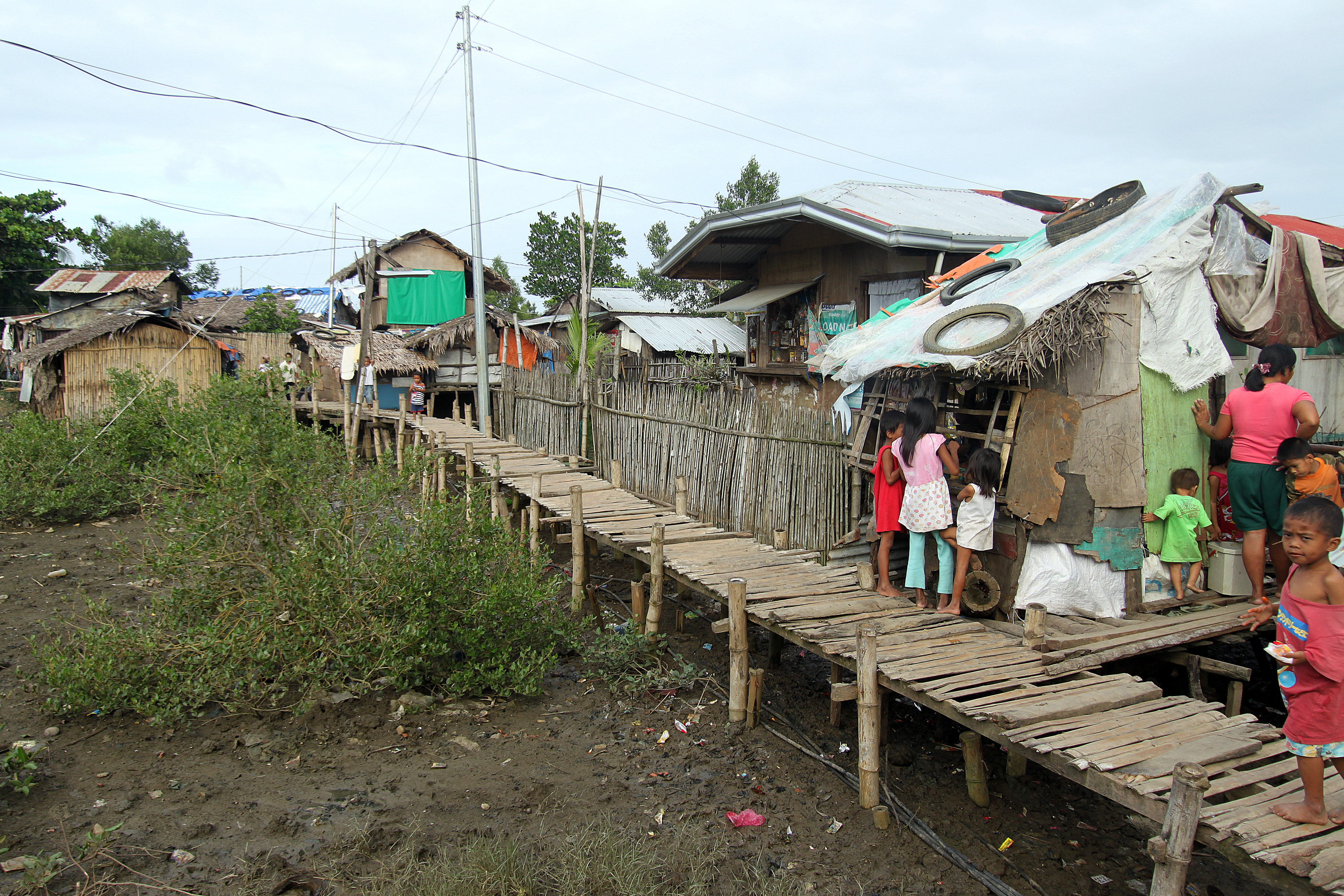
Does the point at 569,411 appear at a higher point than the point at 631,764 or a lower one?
higher

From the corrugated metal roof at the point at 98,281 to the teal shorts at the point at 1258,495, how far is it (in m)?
28.2

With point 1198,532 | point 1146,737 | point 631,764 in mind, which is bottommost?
point 631,764

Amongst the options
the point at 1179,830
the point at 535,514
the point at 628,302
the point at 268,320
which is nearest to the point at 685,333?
the point at 628,302

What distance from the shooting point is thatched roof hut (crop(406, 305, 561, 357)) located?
1878 cm

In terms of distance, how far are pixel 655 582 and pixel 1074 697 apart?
3.09 metres

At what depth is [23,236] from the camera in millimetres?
25500

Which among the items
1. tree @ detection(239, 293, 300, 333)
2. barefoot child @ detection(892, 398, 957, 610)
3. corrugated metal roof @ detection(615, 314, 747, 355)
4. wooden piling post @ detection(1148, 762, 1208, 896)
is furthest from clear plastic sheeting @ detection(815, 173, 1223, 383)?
tree @ detection(239, 293, 300, 333)

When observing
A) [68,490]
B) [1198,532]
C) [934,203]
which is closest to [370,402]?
[68,490]

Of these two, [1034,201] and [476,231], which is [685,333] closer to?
[476,231]

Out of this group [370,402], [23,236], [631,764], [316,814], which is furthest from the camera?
[23,236]

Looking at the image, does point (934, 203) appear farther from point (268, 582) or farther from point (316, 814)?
point (316, 814)

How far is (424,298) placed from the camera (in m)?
21.7

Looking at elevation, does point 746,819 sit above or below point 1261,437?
below

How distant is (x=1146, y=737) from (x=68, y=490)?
39.5ft
